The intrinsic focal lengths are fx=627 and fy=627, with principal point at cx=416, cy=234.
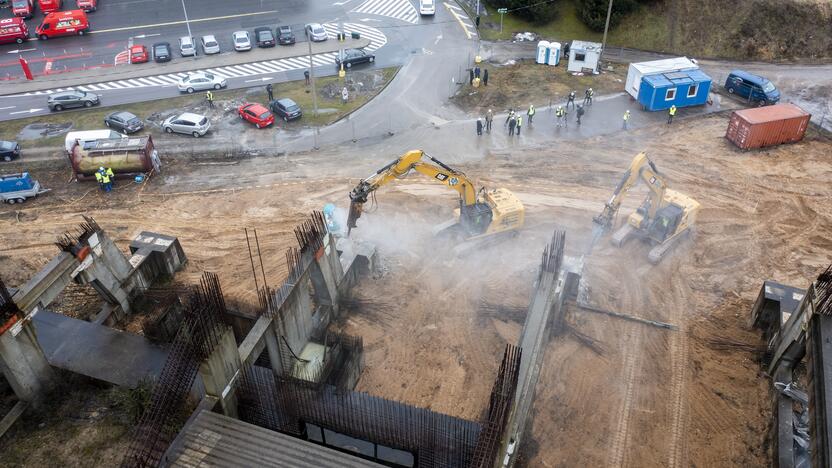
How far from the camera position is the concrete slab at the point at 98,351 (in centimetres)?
2055

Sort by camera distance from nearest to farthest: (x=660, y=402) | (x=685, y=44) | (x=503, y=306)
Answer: (x=660, y=402), (x=503, y=306), (x=685, y=44)

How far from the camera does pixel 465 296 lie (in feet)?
83.8

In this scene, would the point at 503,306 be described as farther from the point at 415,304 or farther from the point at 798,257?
the point at 798,257

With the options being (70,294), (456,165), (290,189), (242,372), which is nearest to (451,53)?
(456,165)

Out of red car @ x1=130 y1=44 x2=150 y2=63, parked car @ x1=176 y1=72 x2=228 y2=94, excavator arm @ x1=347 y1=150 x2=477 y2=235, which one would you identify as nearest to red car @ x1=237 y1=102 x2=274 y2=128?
parked car @ x1=176 y1=72 x2=228 y2=94

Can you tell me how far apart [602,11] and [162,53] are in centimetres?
3341

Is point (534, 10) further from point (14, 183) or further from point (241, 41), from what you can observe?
point (14, 183)

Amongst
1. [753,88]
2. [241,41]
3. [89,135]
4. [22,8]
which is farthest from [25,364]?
[22,8]

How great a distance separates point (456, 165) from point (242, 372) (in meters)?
19.5

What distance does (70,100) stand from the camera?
41.0 meters

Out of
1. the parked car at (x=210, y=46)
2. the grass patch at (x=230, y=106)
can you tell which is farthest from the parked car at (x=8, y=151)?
the parked car at (x=210, y=46)

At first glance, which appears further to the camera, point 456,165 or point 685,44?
point 685,44

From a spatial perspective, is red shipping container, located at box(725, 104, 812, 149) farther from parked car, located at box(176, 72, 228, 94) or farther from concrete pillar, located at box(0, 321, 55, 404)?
concrete pillar, located at box(0, 321, 55, 404)

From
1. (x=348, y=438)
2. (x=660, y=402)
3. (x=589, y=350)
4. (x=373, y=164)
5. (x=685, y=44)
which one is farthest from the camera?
(x=685, y=44)
